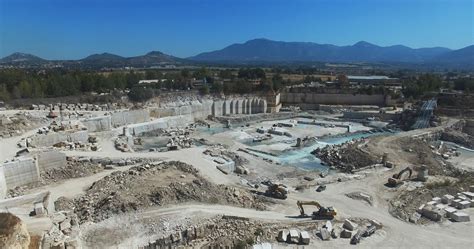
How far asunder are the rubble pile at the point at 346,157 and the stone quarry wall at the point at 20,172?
23.4m

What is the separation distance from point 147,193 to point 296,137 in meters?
28.3

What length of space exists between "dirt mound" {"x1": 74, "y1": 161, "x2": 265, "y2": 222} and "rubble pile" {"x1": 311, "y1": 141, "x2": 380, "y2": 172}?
507 inches

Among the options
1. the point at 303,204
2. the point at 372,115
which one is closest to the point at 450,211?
the point at 303,204

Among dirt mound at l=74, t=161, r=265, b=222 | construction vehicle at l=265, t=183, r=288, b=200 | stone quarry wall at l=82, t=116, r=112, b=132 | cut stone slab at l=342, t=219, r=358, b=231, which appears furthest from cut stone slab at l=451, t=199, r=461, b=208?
stone quarry wall at l=82, t=116, r=112, b=132

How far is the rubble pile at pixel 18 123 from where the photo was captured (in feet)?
117

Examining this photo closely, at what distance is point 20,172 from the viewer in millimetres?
25875

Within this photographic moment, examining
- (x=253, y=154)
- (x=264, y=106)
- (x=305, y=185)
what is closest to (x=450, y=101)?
(x=264, y=106)

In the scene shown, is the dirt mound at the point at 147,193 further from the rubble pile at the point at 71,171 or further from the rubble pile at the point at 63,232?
the rubble pile at the point at 71,171

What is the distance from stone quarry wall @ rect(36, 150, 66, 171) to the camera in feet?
90.8

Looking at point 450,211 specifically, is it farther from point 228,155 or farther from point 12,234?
point 12,234

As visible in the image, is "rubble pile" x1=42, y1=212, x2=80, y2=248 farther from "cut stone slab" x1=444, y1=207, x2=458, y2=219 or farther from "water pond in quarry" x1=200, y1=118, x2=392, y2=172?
"water pond in quarry" x1=200, y1=118, x2=392, y2=172

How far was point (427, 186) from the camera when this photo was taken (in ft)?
89.8

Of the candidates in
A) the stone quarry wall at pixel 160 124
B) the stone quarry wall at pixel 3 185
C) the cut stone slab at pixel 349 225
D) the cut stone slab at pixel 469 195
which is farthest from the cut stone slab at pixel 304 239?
the stone quarry wall at pixel 160 124

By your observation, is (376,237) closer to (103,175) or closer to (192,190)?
(192,190)
